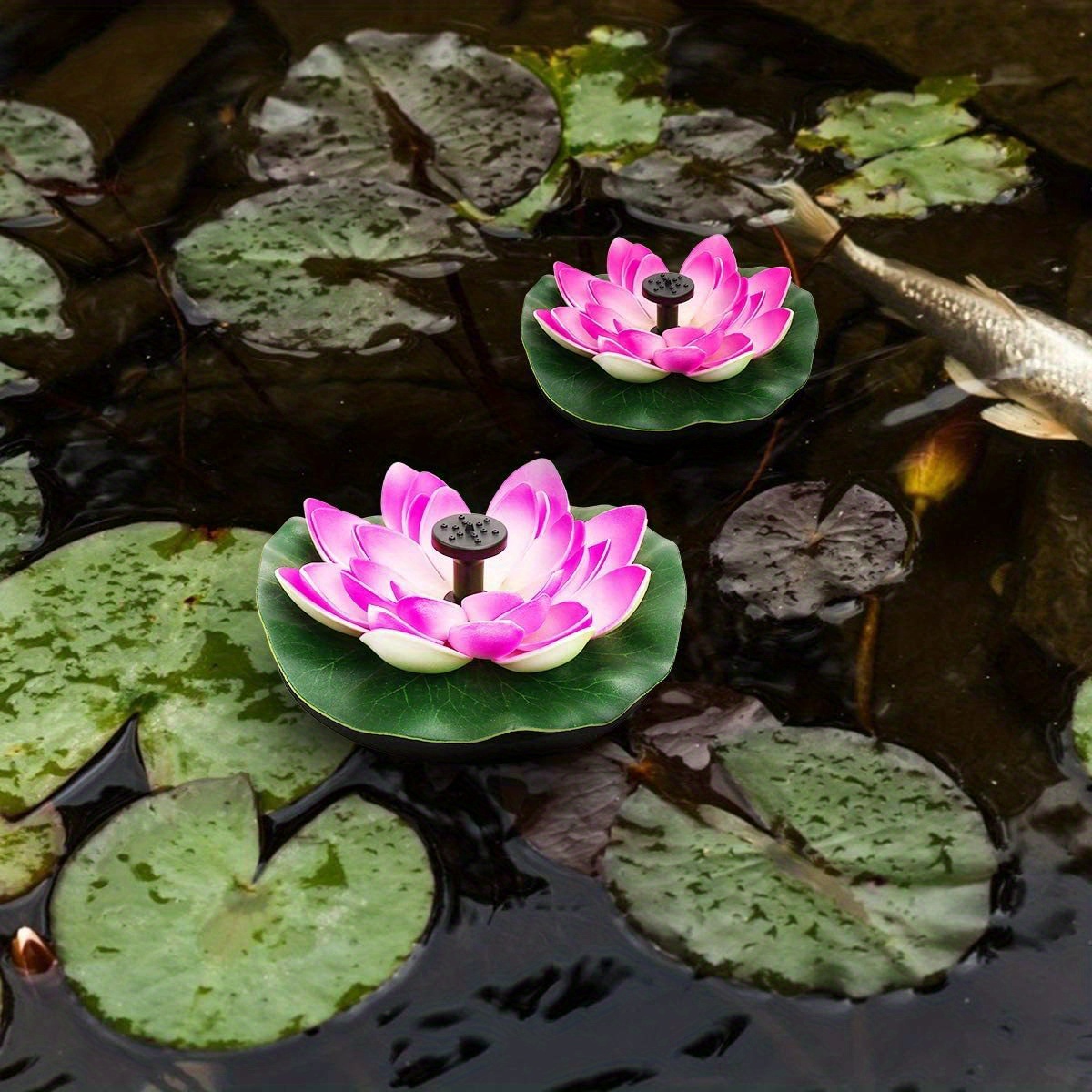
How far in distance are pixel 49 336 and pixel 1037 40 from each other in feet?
8.12

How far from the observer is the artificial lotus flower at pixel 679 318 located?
2092 mm

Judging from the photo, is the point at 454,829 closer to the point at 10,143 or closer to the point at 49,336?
the point at 49,336

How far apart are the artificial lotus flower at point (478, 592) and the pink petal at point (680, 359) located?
364mm

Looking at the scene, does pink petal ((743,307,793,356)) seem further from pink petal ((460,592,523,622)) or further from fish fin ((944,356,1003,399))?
pink petal ((460,592,523,622))

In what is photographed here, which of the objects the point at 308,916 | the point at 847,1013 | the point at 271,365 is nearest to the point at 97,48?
Result: the point at 271,365

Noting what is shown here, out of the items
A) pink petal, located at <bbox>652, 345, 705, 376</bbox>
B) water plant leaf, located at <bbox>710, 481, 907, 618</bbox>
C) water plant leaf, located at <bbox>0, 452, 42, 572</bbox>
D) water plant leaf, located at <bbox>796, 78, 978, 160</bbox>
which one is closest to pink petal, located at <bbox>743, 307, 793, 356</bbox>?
pink petal, located at <bbox>652, 345, 705, 376</bbox>

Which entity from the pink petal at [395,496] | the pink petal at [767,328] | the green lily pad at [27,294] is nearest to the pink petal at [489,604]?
the pink petal at [395,496]

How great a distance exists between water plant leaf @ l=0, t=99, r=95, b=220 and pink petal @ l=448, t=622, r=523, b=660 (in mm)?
1661

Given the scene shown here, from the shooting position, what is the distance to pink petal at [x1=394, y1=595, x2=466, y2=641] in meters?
1.60

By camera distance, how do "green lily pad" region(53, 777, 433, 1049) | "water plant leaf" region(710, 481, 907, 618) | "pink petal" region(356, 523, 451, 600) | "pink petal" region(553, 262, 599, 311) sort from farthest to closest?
"pink petal" region(553, 262, 599, 311), "water plant leaf" region(710, 481, 907, 618), "pink petal" region(356, 523, 451, 600), "green lily pad" region(53, 777, 433, 1049)

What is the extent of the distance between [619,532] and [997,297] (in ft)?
3.51

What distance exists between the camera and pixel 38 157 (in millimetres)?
2846

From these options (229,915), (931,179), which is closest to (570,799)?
(229,915)

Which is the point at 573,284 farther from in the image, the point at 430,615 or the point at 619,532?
the point at 430,615
